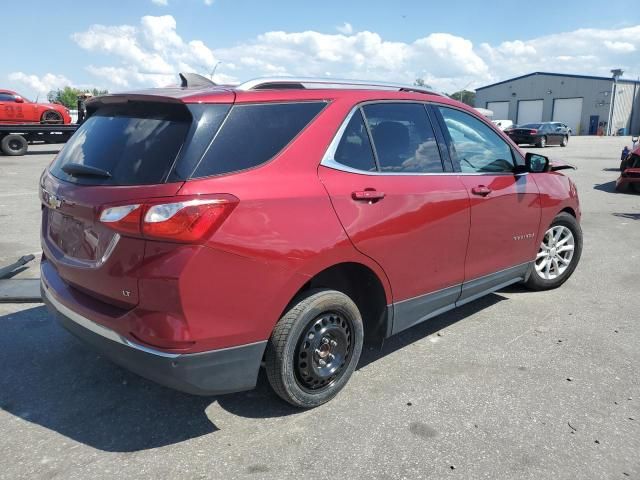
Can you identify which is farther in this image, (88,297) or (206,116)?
(88,297)

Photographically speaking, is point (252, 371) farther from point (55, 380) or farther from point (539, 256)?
point (539, 256)

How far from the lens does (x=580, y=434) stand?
9.26ft

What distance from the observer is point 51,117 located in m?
21.7

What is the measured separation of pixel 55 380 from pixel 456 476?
2562 mm

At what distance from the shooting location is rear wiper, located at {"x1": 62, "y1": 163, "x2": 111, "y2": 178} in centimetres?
262

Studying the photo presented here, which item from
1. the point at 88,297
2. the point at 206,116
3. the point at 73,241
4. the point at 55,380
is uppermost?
the point at 206,116

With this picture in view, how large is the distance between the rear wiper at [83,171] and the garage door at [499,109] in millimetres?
68706

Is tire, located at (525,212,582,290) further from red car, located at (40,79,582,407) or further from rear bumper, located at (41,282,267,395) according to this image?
rear bumper, located at (41,282,267,395)

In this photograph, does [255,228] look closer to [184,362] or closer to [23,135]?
[184,362]

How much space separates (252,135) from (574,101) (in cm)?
6569

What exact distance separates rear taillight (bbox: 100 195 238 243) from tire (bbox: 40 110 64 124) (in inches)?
876

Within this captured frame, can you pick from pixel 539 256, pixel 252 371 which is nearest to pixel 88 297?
pixel 252 371

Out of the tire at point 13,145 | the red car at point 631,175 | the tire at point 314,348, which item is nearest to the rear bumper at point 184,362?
the tire at point 314,348

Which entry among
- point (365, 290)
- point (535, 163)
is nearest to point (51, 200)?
point (365, 290)
